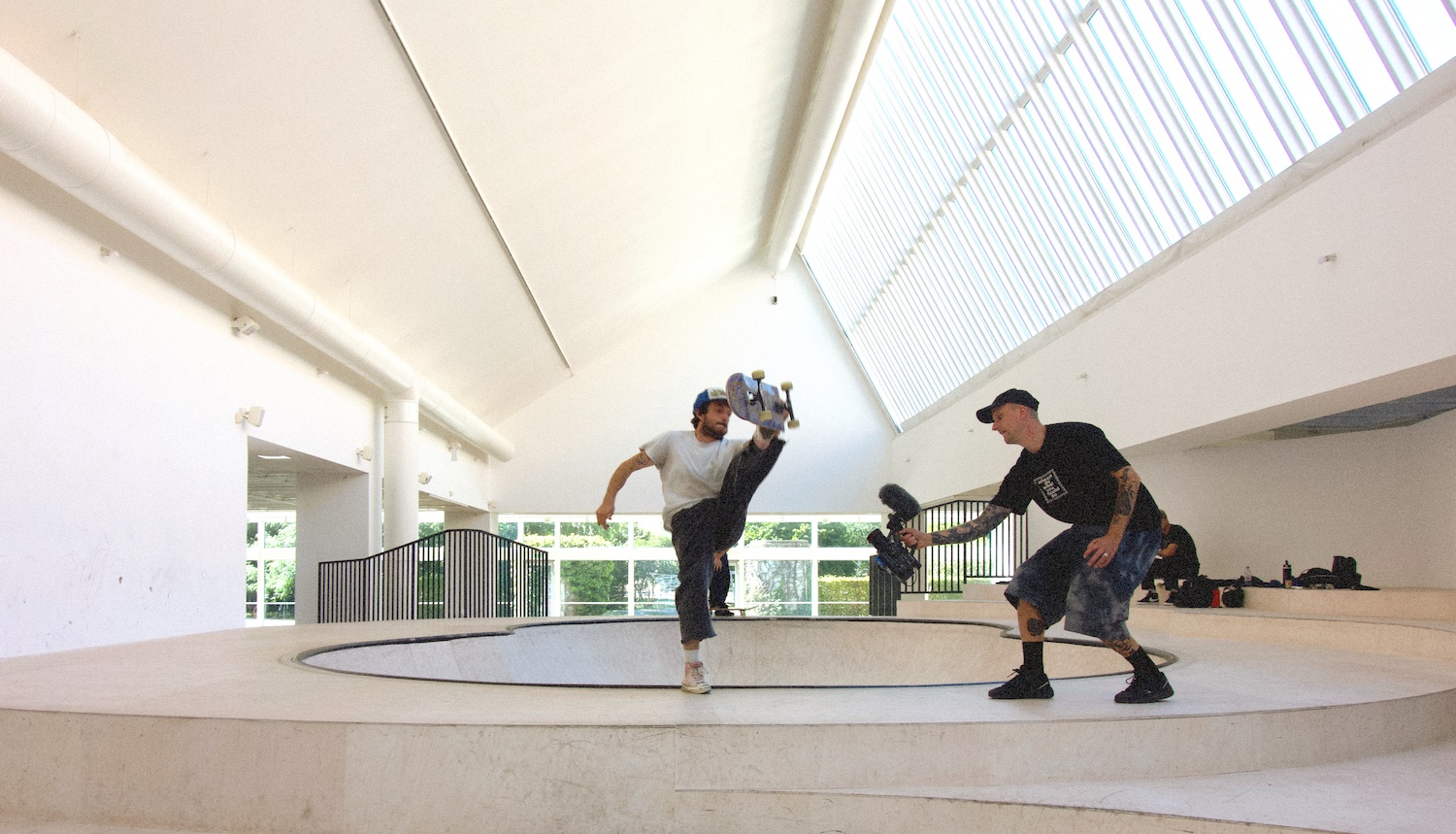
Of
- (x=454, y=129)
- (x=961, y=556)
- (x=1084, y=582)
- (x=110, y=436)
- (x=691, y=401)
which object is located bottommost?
(x=961, y=556)

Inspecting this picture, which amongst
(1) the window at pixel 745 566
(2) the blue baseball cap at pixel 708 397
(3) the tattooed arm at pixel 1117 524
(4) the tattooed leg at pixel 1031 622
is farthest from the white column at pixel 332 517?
(3) the tattooed arm at pixel 1117 524

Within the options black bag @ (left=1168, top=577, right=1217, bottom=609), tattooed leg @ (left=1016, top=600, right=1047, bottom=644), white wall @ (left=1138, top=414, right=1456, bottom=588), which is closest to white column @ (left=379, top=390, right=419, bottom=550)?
white wall @ (left=1138, top=414, right=1456, bottom=588)

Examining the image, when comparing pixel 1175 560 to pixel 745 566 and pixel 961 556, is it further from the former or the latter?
pixel 745 566

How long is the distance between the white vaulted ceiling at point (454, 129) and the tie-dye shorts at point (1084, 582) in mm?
6022

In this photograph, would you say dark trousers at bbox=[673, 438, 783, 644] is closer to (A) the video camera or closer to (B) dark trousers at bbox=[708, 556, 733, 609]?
(A) the video camera

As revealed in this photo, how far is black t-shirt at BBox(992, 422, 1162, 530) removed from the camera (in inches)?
154

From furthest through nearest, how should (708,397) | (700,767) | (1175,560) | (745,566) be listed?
(745,566), (1175,560), (708,397), (700,767)

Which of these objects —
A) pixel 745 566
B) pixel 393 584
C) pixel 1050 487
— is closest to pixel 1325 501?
pixel 1050 487

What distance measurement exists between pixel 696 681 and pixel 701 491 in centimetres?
84

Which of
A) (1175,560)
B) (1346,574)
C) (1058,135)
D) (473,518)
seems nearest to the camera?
(1346,574)

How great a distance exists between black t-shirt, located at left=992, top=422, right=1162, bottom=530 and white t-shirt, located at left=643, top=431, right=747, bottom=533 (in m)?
1.27

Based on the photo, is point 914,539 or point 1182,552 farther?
point 1182,552

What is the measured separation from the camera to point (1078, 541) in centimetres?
397

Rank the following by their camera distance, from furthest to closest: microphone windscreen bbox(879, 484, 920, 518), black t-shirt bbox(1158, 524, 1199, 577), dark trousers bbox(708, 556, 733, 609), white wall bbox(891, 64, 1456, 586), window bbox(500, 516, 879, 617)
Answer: window bbox(500, 516, 879, 617) → black t-shirt bbox(1158, 524, 1199, 577) → dark trousers bbox(708, 556, 733, 609) → white wall bbox(891, 64, 1456, 586) → microphone windscreen bbox(879, 484, 920, 518)
